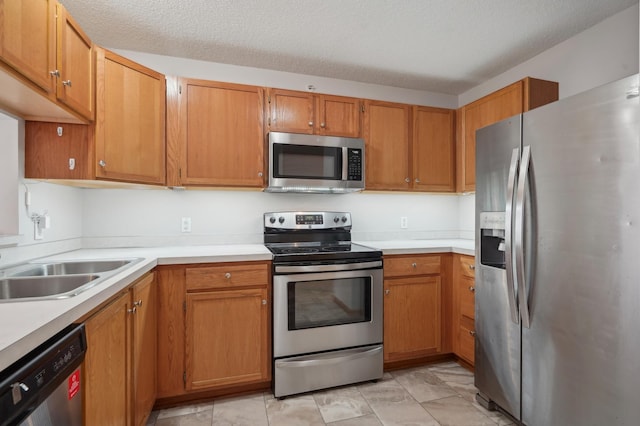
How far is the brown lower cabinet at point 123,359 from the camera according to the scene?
1137mm

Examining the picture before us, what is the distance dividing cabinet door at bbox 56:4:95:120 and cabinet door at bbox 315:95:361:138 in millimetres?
1445

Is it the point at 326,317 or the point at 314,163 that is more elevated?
the point at 314,163

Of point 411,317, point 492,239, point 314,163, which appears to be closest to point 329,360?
point 411,317

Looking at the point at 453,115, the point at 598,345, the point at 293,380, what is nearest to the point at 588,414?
the point at 598,345

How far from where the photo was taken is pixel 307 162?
2459 mm

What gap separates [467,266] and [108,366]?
7.17ft

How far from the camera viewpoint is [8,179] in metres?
1.62

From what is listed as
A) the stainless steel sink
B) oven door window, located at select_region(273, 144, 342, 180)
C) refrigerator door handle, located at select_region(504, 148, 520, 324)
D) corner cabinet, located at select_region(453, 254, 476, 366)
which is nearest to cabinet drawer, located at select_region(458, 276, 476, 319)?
corner cabinet, located at select_region(453, 254, 476, 366)

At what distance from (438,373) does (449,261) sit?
0.83m

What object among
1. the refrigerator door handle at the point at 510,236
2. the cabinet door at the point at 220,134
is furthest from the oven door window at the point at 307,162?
the refrigerator door handle at the point at 510,236

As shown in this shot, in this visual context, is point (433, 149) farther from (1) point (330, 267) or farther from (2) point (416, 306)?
(1) point (330, 267)

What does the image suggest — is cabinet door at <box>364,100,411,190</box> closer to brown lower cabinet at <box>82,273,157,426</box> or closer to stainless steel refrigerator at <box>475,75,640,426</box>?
stainless steel refrigerator at <box>475,75,640,426</box>

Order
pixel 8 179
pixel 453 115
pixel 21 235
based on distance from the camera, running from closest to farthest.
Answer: pixel 8 179, pixel 21 235, pixel 453 115

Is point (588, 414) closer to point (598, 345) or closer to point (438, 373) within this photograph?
point (598, 345)
